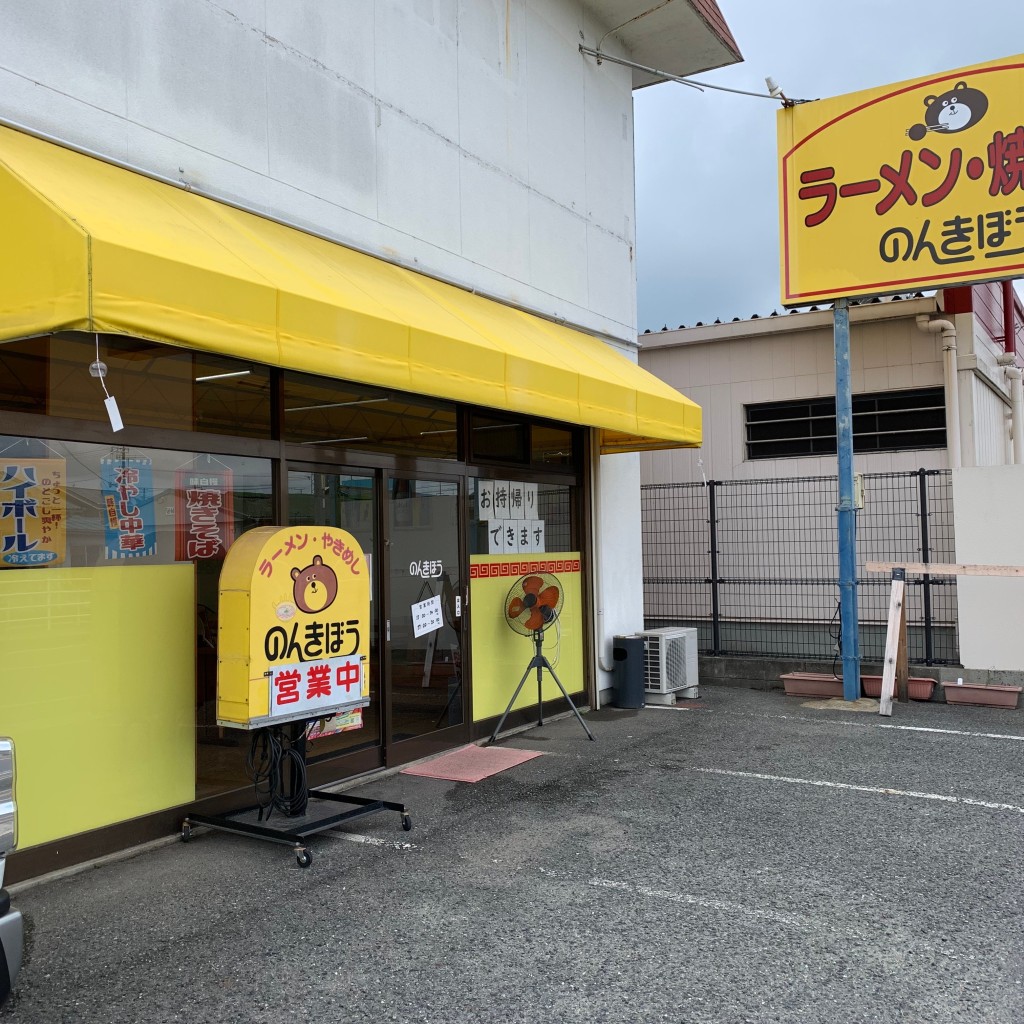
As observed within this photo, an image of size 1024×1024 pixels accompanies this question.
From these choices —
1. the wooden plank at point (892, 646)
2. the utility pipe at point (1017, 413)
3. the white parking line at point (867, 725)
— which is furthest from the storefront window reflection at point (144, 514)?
the utility pipe at point (1017, 413)

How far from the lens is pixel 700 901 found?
14.4 ft

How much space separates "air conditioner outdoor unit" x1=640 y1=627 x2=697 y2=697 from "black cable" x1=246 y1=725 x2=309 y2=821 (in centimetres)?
480

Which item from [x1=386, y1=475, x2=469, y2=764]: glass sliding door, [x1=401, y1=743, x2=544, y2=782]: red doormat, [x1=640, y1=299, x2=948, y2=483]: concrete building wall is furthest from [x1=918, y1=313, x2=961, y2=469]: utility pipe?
[x1=401, y1=743, x2=544, y2=782]: red doormat

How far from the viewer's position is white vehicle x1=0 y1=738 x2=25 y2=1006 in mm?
3000

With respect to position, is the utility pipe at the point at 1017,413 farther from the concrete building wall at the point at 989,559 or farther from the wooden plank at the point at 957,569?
the wooden plank at the point at 957,569

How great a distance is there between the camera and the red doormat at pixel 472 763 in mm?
6785

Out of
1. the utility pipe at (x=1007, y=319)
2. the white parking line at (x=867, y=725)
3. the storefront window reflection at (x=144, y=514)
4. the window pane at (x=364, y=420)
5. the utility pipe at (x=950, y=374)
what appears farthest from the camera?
the utility pipe at (x=1007, y=319)

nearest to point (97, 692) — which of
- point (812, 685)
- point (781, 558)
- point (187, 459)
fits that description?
point (187, 459)

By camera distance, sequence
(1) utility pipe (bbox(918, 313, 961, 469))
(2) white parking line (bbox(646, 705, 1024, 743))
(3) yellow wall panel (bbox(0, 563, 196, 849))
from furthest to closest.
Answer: (1) utility pipe (bbox(918, 313, 961, 469)) → (2) white parking line (bbox(646, 705, 1024, 743)) → (3) yellow wall panel (bbox(0, 563, 196, 849))

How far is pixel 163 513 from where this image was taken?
5.34m

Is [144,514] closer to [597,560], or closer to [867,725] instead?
[597,560]

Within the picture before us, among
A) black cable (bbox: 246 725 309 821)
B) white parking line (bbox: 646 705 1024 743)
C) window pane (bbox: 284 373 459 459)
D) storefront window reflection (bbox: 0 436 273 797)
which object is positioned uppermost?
window pane (bbox: 284 373 459 459)

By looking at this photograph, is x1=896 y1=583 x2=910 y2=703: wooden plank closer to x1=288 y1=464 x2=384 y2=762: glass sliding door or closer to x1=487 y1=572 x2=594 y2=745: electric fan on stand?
x1=487 y1=572 x2=594 y2=745: electric fan on stand

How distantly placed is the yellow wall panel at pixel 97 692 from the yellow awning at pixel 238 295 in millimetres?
1448
